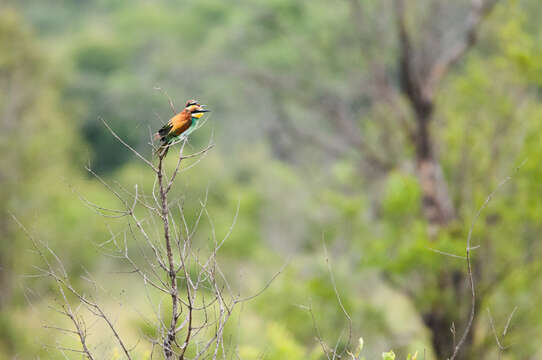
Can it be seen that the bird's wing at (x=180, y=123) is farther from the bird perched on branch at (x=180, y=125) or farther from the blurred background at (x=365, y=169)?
the blurred background at (x=365, y=169)

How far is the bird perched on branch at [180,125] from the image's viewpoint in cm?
363

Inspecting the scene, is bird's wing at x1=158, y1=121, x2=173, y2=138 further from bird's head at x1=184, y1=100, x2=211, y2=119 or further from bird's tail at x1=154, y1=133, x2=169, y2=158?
bird's head at x1=184, y1=100, x2=211, y2=119

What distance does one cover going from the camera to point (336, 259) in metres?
14.6

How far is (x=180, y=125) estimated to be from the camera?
145 inches

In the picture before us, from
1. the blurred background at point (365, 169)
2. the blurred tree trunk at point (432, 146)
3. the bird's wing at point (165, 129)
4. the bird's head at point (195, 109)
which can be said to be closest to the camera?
the bird's wing at point (165, 129)

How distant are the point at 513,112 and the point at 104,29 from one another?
2865cm

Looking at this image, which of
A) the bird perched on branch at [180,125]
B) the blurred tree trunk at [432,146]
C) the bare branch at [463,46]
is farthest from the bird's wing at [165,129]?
the bare branch at [463,46]

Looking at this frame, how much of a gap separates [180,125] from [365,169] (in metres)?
11.6

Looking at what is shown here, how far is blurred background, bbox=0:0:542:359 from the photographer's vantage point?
11.0m

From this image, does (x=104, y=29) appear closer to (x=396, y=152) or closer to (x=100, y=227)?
(x=100, y=227)

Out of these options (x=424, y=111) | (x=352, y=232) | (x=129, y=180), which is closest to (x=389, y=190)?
(x=424, y=111)

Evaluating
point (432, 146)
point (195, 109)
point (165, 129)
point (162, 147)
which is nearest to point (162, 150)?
point (162, 147)

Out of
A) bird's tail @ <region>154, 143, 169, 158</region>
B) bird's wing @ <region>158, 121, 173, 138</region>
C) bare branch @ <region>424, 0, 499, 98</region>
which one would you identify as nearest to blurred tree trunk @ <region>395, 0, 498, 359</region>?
bare branch @ <region>424, 0, 499, 98</region>

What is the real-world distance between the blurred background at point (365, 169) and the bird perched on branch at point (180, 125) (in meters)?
0.17
